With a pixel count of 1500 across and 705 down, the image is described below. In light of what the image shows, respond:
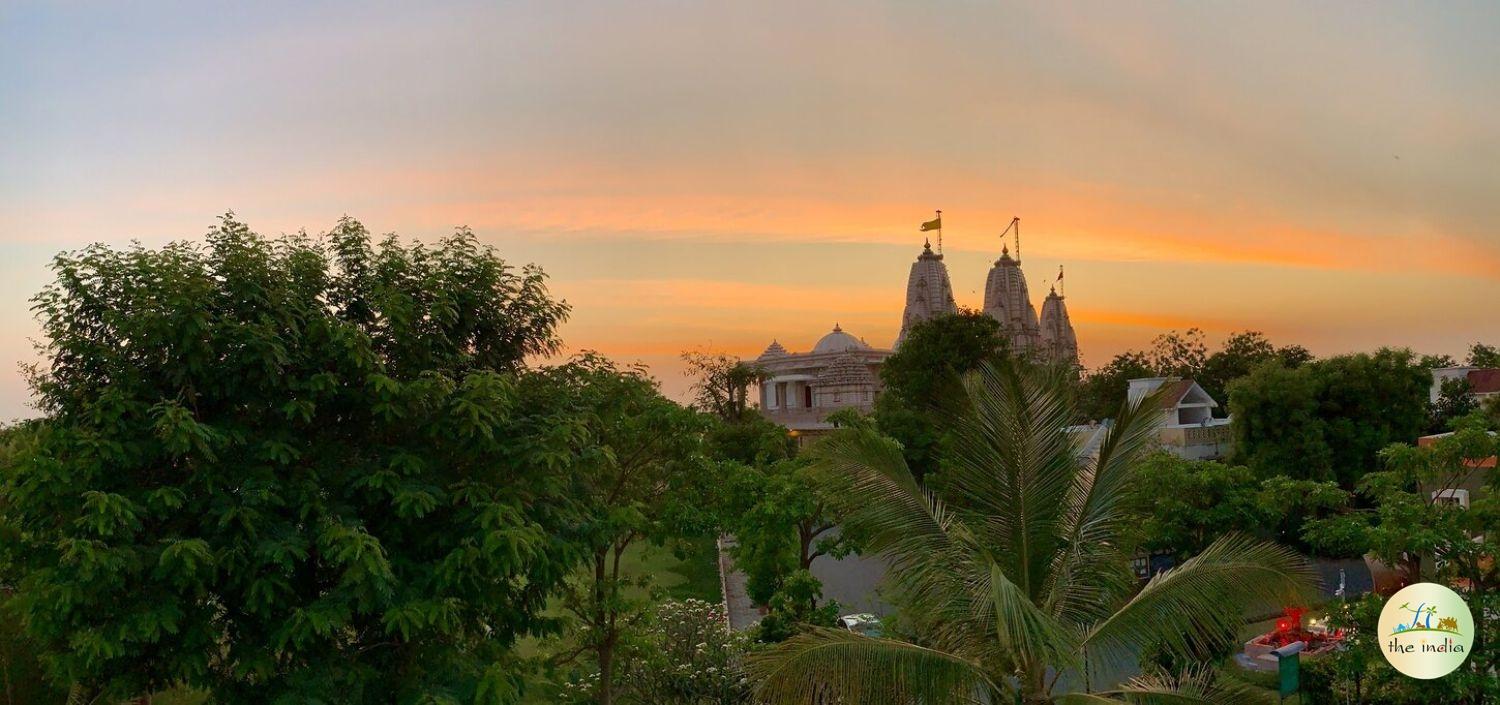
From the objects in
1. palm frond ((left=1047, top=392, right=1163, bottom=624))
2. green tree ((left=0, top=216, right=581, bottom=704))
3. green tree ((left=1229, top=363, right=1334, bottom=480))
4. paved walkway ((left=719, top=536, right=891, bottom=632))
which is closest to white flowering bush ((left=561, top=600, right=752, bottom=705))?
green tree ((left=0, top=216, right=581, bottom=704))

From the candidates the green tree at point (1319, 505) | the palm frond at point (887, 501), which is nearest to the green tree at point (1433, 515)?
the green tree at point (1319, 505)

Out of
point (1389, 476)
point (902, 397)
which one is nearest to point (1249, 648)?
point (1389, 476)

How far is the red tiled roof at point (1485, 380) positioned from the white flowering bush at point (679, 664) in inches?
1533

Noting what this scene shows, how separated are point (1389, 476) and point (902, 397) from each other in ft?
87.5

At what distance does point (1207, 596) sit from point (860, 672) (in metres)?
2.60

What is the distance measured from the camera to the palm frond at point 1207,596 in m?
8.01

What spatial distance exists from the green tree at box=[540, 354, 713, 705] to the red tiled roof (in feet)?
129

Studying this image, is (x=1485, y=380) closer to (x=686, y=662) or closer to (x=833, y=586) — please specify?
(x=833, y=586)

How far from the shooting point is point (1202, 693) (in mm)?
8078

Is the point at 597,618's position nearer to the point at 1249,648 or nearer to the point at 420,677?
the point at 420,677

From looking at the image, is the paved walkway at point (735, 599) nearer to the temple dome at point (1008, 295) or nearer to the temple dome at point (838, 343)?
the temple dome at point (838, 343)

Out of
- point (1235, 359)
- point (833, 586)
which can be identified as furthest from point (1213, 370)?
point (833, 586)

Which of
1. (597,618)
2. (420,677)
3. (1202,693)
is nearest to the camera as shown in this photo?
(1202,693)

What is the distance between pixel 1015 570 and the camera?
860cm
